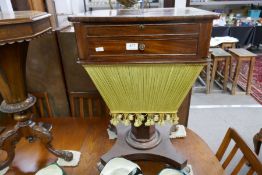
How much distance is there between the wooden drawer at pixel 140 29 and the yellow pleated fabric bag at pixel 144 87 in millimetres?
109

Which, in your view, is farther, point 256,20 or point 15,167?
point 256,20

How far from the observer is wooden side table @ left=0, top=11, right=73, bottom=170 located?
0.65 m

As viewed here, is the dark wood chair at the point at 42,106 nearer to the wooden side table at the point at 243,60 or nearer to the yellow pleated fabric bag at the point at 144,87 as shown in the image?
the yellow pleated fabric bag at the point at 144,87

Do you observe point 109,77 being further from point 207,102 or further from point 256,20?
point 256,20

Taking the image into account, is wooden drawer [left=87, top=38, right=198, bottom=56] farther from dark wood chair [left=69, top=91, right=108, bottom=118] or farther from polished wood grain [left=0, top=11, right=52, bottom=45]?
dark wood chair [left=69, top=91, right=108, bottom=118]

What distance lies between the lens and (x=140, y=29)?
670mm

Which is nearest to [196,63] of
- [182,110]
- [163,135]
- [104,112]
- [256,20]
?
[163,135]

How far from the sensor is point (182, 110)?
126 cm

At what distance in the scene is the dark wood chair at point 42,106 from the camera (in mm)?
1287

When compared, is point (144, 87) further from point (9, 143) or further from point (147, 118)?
point (9, 143)

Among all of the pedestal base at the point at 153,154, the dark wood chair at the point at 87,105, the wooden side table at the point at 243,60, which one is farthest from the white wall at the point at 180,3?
the pedestal base at the point at 153,154

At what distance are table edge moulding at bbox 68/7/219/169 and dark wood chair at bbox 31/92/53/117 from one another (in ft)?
2.07

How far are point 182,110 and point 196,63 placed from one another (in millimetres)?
603

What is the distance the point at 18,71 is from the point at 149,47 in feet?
1.70
